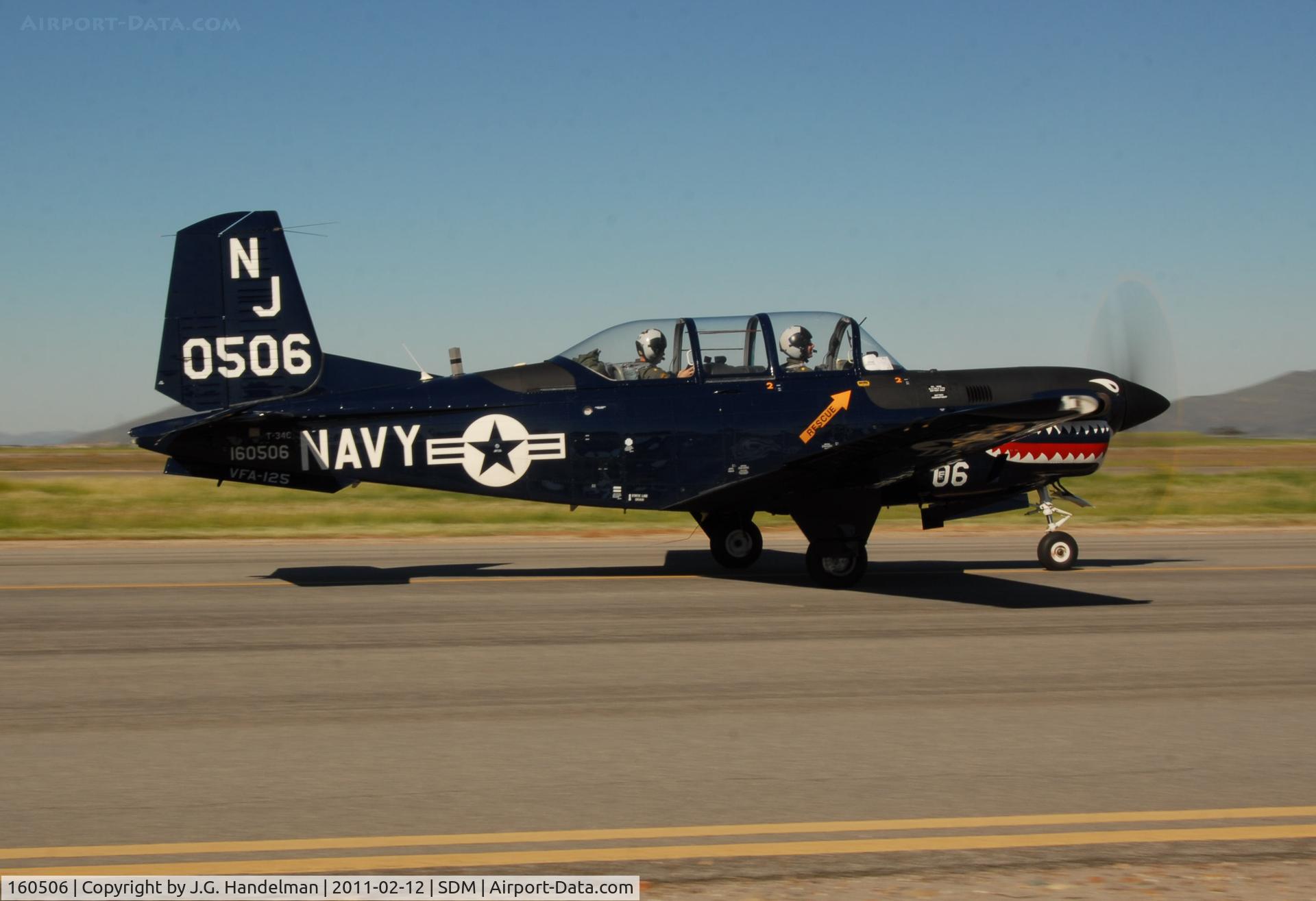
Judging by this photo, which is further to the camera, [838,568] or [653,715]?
[838,568]

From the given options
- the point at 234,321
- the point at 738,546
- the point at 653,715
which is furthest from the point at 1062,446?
the point at 234,321

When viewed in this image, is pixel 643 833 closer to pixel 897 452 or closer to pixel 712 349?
pixel 897 452

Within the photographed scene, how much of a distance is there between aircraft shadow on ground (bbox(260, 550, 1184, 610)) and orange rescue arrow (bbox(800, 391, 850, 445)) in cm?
168

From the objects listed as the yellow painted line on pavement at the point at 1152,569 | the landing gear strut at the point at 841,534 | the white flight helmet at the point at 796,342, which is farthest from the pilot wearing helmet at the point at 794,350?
the yellow painted line on pavement at the point at 1152,569

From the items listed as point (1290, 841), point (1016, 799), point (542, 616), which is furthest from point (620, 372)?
point (1290, 841)

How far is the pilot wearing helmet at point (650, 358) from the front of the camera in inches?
488

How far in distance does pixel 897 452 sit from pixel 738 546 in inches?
115

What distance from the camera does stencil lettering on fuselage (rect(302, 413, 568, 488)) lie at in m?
11.8

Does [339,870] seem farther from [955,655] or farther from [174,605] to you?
[174,605]

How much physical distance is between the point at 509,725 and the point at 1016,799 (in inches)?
111

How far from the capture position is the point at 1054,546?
1321 centimetres

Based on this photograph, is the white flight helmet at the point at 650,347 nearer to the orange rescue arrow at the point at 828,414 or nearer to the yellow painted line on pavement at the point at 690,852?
the orange rescue arrow at the point at 828,414

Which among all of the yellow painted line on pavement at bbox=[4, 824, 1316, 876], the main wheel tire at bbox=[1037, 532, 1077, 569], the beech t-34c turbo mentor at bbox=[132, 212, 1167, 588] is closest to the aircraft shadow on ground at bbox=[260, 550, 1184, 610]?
the main wheel tire at bbox=[1037, 532, 1077, 569]

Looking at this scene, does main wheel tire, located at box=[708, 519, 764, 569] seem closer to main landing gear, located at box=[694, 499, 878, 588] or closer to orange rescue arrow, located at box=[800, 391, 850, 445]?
main landing gear, located at box=[694, 499, 878, 588]
